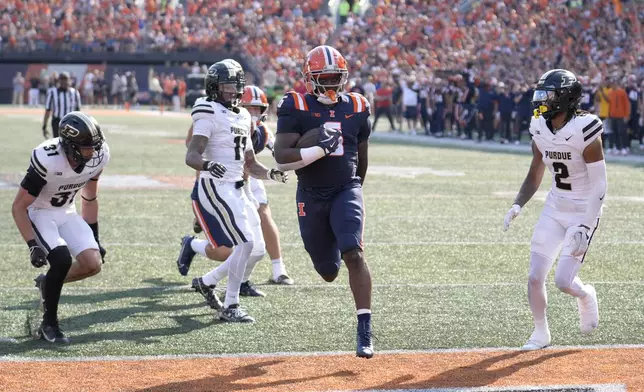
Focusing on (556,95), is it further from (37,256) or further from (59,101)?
(59,101)

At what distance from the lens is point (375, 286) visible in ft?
25.8

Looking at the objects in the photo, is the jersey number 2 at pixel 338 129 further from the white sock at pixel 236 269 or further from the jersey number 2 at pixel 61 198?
the jersey number 2 at pixel 61 198

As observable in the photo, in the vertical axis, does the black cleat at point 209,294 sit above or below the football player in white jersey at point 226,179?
below

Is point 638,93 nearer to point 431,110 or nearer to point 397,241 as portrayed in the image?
point 431,110

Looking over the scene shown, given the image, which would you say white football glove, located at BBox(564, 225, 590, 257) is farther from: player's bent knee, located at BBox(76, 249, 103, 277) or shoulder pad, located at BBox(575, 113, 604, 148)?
player's bent knee, located at BBox(76, 249, 103, 277)


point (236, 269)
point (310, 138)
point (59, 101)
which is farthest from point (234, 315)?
point (59, 101)

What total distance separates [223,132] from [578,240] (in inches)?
93.0

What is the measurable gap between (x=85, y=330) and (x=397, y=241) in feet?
14.3

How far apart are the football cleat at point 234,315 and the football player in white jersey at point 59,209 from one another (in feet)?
2.91

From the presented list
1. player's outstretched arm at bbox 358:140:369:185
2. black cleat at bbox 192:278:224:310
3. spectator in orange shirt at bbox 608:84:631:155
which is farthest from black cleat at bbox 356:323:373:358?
spectator in orange shirt at bbox 608:84:631:155

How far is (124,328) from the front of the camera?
253 inches

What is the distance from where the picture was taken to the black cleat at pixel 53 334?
5.98 m

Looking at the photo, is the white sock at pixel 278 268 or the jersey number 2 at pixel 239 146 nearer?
the jersey number 2 at pixel 239 146

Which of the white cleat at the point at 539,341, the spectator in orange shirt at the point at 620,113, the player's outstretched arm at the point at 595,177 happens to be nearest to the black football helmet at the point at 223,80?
the player's outstretched arm at the point at 595,177
